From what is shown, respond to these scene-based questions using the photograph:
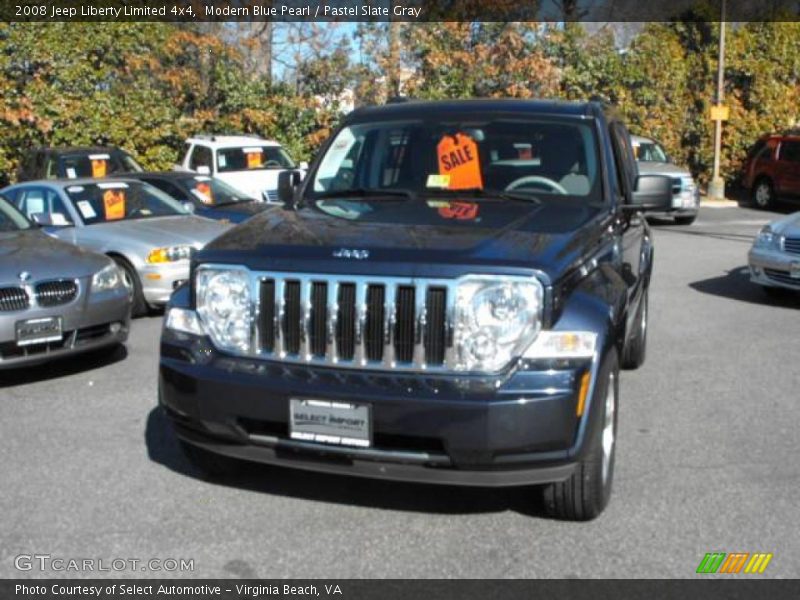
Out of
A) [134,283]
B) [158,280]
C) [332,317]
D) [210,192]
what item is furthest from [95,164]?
[332,317]

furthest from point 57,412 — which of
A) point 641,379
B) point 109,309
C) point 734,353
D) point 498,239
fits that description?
point 734,353

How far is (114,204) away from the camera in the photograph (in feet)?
Answer: 36.2

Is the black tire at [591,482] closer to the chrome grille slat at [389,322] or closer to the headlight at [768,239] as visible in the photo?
the chrome grille slat at [389,322]

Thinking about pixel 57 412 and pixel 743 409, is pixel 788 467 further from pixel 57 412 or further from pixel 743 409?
pixel 57 412

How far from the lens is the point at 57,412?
21.2 feet

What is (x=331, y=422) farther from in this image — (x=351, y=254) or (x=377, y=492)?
(x=377, y=492)

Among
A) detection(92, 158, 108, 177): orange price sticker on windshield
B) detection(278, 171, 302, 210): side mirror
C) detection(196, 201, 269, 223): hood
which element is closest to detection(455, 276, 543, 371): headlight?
detection(278, 171, 302, 210): side mirror

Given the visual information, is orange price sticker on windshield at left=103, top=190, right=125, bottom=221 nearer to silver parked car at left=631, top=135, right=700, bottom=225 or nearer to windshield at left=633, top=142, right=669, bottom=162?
silver parked car at left=631, top=135, right=700, bottom=225

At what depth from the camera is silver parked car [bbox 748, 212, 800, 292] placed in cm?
1041

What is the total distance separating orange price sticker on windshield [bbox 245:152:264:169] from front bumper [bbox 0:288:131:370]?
10.9m

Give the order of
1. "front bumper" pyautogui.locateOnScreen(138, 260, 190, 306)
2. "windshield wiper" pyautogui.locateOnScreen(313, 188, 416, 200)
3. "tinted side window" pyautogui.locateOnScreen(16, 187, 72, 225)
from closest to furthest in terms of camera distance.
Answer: "windshield wiper" pyautogui.locateOnScreen(313, 188, 416, 200), "front bumper" pyautogui.locateOnScreen(138, 260, 190, 306), "tinted side window" pyautogui.locateOnScreen(16, 187, 72, 225)

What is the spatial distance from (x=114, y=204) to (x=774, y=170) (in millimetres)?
17420

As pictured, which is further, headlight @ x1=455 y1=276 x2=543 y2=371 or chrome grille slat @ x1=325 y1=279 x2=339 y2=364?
chrome grille slat @ x1=325 y1=279 x2=339 y2=364
